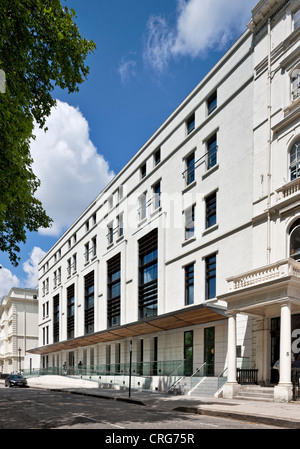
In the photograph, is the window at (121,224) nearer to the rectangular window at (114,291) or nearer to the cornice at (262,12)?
the rectangular window at (114,291)

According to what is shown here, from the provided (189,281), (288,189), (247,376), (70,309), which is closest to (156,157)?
(189,281)

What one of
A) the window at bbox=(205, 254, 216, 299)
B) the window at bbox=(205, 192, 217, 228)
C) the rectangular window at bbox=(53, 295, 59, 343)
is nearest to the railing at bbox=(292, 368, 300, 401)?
the window at bbox=(205, 254, 216, 299)

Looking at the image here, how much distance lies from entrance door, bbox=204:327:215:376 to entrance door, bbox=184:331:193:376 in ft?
5.56

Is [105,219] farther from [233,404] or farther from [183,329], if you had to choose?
[233,404]

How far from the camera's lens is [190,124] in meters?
31.4

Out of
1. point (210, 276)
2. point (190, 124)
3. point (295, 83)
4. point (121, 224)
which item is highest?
point (190, 124)

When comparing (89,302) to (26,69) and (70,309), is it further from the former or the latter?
(26,69)

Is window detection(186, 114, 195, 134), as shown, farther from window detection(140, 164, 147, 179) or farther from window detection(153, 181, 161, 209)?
window detection(140, 164, 147, 179)

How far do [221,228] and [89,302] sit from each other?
2779 centimetres

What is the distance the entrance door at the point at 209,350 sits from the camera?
24.4m

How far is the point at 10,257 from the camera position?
1669 cm

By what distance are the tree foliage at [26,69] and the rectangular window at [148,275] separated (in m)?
19.7

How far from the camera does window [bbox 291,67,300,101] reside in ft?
70.0

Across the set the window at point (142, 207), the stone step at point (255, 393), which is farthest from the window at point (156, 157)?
the stone step at point (255, 393)
